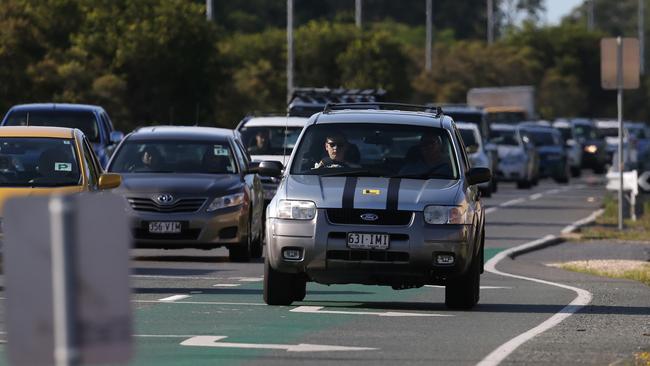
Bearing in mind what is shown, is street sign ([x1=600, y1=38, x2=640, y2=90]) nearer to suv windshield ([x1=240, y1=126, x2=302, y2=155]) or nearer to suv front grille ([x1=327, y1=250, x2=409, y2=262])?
suv windshield ([x1=240, y1=126, x2=302, y2=155])

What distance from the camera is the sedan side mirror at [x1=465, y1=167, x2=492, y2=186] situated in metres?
15.8

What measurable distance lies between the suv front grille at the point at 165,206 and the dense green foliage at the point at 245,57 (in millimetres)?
4006

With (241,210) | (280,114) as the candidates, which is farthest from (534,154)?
(241,210)

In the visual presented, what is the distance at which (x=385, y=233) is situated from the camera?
584 inches

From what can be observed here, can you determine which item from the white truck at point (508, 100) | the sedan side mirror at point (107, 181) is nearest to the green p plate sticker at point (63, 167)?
the sedan side mirror at point (107, 181)

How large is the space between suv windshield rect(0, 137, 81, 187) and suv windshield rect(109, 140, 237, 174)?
3.55 m

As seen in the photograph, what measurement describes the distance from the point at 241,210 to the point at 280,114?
9558 mm

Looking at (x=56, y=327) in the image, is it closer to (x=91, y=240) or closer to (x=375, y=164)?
(x=91, y=240)

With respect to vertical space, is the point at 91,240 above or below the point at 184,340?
above

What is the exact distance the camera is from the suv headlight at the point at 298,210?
48.8 feet

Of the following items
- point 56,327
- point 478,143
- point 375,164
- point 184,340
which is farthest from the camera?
point 478,143

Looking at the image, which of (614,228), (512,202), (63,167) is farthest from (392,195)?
(512,202)

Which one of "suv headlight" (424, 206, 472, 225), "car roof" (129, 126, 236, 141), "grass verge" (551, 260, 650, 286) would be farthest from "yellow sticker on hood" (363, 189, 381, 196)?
"car roof" (129, 126, 236, 141)

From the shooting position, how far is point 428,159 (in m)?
15.9
